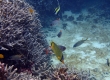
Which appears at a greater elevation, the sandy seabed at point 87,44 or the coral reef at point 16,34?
the sandy seabed at point 87,44

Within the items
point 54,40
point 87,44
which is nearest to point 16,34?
point 54,40

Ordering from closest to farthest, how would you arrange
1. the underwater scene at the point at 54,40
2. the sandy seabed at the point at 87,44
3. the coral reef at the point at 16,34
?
the coral reef at the point at 16,34
the underwater scene at the point at 54,40
the sandy seabed at the point at 87,44

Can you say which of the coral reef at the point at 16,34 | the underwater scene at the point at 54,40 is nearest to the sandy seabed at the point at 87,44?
the underwater scene at the point at 54,40

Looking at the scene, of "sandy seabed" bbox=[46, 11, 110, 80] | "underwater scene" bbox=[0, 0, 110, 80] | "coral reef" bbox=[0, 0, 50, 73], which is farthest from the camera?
"sandy seabed" bbox=[46, 11, 110, 80]

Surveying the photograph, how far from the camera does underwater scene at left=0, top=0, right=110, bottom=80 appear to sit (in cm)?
428

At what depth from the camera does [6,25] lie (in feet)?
14.1

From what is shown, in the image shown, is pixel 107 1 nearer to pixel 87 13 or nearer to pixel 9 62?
pixel 87 13

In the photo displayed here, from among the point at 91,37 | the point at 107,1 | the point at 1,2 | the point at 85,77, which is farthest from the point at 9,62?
the point at 107,1

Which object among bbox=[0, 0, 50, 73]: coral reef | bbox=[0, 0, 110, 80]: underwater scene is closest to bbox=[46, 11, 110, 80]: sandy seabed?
bbox=[0, 0, 110, 80]: underwater scene

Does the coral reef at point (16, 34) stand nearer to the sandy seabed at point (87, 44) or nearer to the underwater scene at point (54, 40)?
the underwater scene at point (54, 40)

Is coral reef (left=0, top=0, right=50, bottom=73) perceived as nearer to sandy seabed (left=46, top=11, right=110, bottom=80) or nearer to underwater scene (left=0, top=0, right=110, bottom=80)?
underwater scene (left=0, top=0, right=110, bottom=80)

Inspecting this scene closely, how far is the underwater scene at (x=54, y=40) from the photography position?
4.28 m

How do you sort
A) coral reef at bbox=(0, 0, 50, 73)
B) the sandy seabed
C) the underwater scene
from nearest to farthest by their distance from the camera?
coral reef at bbox=(0, 0, 50, 73) < the underwater scene < the sandy seabed

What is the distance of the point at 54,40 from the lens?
11.6 metres
